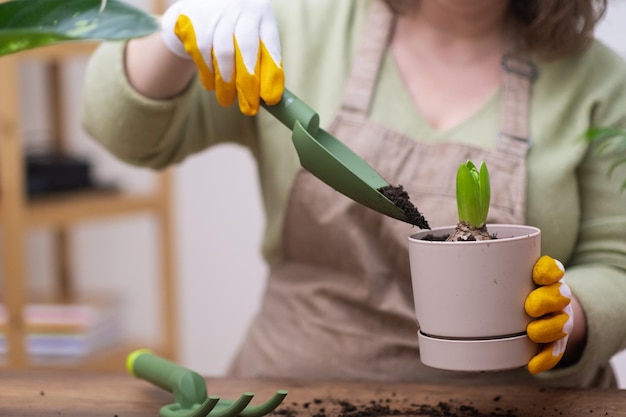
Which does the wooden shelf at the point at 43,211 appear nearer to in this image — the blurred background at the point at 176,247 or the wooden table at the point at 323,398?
the blurred background at the point at 176,247

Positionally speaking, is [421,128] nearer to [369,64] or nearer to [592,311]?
[369,64]

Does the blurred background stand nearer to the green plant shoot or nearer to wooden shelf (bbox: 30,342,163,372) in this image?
wooden shelf (bbox: 30,342,163,372)

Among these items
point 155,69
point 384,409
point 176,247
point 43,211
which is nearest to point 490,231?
point 384,409

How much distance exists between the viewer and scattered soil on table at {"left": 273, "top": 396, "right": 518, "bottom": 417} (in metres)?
0.78

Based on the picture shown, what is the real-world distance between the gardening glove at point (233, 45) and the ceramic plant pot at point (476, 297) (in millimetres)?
236

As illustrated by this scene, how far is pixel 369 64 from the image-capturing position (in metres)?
1.07

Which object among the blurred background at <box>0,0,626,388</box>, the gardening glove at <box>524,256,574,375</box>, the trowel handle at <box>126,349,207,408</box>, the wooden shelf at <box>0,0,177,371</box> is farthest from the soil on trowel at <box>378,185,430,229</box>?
the blurred background at <box>0,0,626,388</box>

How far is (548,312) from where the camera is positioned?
0.70 metres

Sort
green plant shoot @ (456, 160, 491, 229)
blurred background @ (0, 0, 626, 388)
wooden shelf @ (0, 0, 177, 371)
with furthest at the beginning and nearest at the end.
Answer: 1. blurred background @ (0, 0, 626, 388)
2. wooden shelf @ (0, 0, 177, 371)
3. green plant shoot @ (456, 160, 491, 229)

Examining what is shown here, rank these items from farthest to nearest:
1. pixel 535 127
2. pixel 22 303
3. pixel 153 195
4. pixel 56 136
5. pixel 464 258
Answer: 1. pixel 56 136
2. pixel 153 195
3. pixel 22 303
4. pixel 535 127
5. pixel 464 258

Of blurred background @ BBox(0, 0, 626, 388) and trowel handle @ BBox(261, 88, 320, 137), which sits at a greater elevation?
trowel handle @ BBox(261, 88, 320, 137)

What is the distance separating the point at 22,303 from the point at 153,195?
1.50 ft

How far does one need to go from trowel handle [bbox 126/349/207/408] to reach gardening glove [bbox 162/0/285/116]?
0.85ft

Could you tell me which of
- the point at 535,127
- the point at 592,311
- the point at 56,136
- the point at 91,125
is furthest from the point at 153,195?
the point at 592,311
